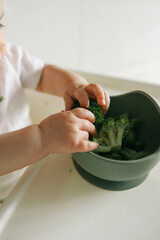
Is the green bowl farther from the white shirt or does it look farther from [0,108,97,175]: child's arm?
the white shirt

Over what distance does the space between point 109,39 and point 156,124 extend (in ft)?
2.13

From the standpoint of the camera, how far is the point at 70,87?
74 cm

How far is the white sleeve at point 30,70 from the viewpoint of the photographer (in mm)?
851

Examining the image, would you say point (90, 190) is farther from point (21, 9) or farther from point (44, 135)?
point (21, 9)

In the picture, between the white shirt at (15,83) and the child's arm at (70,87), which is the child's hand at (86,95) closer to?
the child's arm at (70,87)

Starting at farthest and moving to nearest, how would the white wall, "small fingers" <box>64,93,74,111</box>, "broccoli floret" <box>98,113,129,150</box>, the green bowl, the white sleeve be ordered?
the white wall, the white sleeve, "small fingers" <box>64,93,74,111</box>, "broccoli floret" <box>98,113,129,150</box>, the green bowl

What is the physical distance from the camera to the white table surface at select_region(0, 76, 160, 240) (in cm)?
48

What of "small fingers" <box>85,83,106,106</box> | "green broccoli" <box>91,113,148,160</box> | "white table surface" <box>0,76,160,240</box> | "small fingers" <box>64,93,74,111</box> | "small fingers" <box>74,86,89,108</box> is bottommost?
"white table surface" <box>0,76,160,240</box>

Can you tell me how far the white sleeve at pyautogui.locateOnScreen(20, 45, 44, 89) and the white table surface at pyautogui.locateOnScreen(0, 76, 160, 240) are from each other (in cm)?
37

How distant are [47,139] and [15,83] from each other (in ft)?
1.20

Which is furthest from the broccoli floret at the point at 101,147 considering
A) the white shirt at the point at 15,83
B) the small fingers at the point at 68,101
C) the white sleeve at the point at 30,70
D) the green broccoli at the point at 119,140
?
the white sleeve at the point at 30,70

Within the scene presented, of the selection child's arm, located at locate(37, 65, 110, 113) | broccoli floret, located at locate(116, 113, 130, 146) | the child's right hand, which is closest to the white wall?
child's arm, located at locate(37, 65, 110, 113)

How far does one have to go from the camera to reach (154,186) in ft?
1.85

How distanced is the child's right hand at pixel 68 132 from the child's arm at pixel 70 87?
8cm
